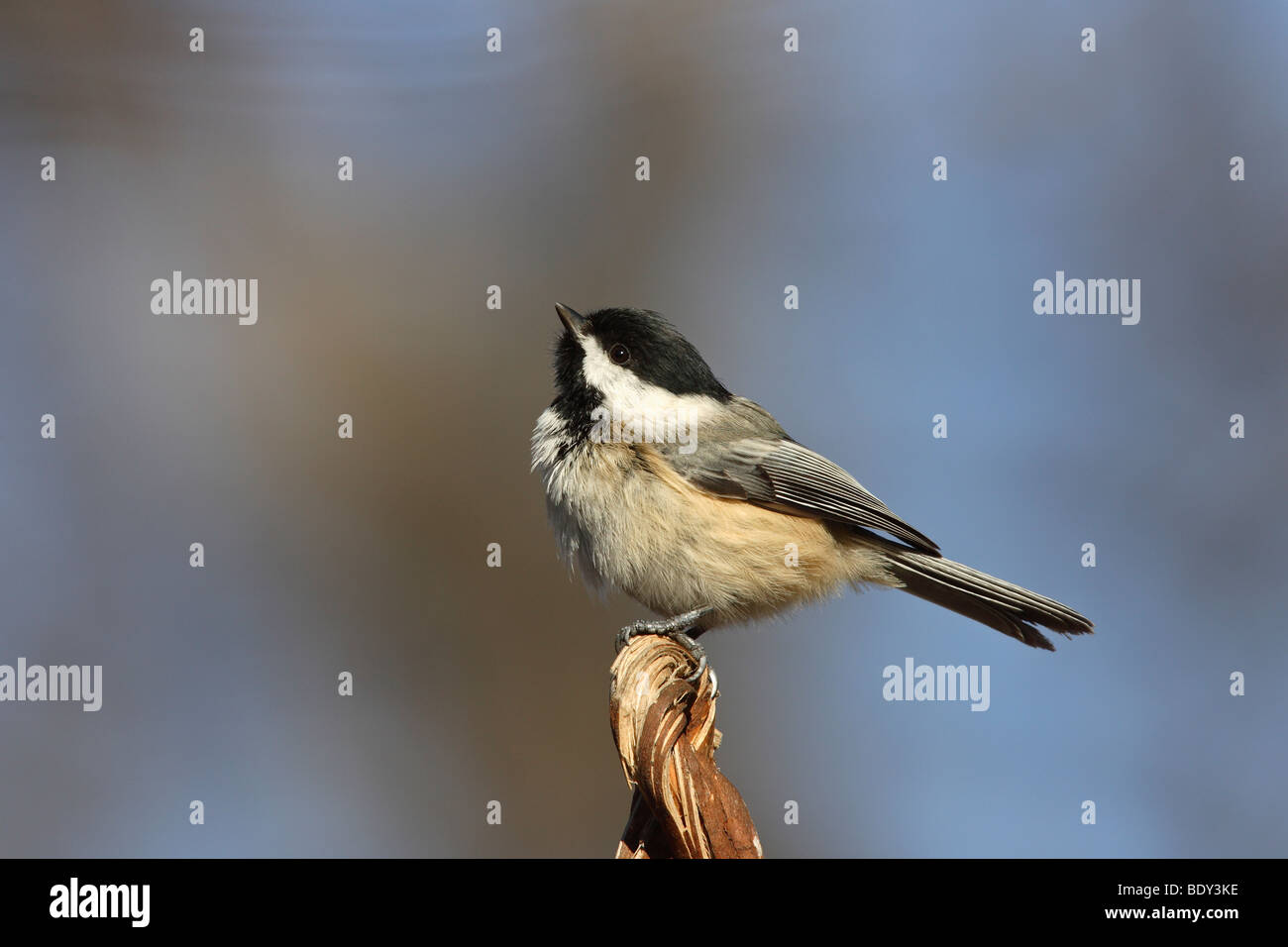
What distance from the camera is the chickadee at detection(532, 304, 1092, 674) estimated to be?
337 cm

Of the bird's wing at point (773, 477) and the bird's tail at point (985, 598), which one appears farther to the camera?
the bird's wing at point (773, 477)

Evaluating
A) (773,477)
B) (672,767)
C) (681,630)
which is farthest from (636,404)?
(672,767)

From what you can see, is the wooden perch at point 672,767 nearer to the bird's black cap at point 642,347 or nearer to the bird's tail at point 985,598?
the bird's black cap at point 642,347

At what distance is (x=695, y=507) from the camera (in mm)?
3404

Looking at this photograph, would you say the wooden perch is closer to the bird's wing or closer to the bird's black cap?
the bird's wing

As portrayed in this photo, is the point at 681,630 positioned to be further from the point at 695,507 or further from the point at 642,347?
the point at 642,347

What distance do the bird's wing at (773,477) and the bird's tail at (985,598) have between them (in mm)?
77

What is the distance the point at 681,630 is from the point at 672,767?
3.77ft

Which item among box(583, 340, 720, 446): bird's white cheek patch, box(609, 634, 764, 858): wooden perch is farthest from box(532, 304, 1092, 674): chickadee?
box(609, 634, 764, 858): wooden perch

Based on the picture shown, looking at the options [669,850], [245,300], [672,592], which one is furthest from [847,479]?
[245,300]

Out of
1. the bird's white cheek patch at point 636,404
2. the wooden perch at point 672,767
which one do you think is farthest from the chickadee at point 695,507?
the wooden perch at point 672,767

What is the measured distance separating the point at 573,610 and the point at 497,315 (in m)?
1.38

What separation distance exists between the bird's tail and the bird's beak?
1341 millimetres

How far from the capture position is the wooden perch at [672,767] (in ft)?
7.04
